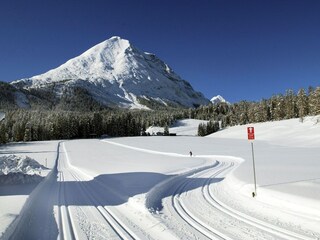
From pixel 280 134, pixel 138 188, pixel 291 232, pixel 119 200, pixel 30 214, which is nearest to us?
pixel 291 232

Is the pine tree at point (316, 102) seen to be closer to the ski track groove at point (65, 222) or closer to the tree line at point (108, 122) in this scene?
the tree line at point (108, 122)

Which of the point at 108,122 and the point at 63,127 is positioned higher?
the point at 108,122

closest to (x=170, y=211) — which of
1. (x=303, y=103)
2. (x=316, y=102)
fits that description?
(x=316, y=102)

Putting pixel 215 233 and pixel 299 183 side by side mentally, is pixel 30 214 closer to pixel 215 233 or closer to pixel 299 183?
pixel 215 233

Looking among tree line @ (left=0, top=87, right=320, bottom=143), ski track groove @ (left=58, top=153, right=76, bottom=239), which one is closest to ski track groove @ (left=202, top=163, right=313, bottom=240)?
ski track groove @ (left=58, top=153, right=76, bottom=239)

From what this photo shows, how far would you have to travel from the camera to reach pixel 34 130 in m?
119

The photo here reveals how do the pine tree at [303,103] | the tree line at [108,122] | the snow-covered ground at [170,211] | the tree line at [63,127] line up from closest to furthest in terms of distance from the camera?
the snow-covered ground at [170,211] < the pine tree at [303,103] < the tree line at [108,122] < the tree line at [63,127]

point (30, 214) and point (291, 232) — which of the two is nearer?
point (291, 232)

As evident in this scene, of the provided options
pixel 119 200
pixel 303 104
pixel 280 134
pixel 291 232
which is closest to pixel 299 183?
pixel 291 232

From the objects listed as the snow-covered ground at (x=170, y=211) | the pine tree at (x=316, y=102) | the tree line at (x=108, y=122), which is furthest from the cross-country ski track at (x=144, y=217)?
the tree line at (x=108, y=122)

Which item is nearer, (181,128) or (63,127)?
(63,127)

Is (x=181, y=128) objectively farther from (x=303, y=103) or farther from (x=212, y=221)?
(x=212, y=221)

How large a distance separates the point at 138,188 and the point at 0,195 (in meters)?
6.64

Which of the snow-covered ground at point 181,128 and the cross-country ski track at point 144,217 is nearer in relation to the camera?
the cross-country ski track at point 144,217
